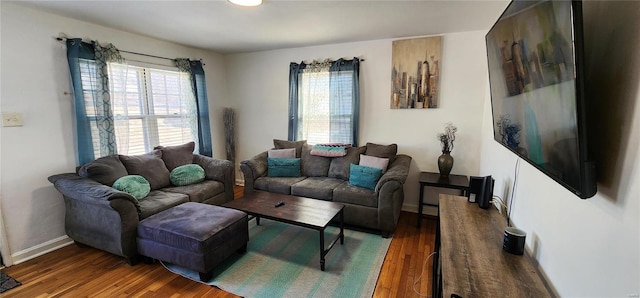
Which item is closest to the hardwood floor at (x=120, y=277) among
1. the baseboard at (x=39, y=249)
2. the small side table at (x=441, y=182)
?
the baseboard at (x=39, y=249)

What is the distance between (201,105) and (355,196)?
9.21ft

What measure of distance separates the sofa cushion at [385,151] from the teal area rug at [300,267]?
1.03m

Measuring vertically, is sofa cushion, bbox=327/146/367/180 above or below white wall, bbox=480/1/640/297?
below

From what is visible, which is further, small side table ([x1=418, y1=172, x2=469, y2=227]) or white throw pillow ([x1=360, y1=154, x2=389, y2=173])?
white throw pillow ([x1=360, y1=154, x2=389, y2=173])

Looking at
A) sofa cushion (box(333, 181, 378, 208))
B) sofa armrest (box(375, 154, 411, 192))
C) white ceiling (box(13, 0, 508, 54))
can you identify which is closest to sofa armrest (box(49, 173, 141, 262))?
white ceiling (box(13, 0, 508, 54))

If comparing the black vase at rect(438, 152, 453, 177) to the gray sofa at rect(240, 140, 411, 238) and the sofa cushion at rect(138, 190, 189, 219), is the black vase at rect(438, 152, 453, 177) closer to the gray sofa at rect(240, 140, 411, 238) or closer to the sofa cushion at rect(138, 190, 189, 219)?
the gray sofa at rect(240, 140, 411, 238)

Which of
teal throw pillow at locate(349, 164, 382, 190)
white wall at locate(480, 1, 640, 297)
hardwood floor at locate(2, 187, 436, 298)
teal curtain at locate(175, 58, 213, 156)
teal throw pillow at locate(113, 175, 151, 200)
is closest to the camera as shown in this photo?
white wall at locate(480, 1, 640, 297)

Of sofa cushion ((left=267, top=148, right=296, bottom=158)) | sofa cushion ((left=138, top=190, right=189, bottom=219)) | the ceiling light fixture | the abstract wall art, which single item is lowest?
sofa cushion ((left=138, top=190, right=189, bottom=219))

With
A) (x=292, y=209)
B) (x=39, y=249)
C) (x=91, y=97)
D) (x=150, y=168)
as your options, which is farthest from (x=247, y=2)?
(x=39, y=249)

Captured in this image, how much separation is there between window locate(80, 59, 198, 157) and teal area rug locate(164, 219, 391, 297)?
1.83 meters

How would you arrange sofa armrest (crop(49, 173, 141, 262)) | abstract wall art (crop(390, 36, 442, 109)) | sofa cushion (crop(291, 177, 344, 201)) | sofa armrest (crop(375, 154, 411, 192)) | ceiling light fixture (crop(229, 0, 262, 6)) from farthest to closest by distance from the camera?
abstract wall art (crop(390, 36, 442, 109))
sofa cushion (crop(291, 177, 344, 201))
sofa armrest (crop(375, 154, 411, 192))
sofa armrest (crop(49, 173, 141, 262))
ceiling light fixture (crop(229, 0, 262, 6))

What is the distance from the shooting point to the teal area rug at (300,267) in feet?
6.93

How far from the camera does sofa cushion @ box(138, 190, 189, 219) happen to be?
255 centimetres

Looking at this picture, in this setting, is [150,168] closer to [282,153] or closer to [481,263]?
[282,153]
